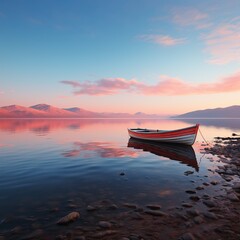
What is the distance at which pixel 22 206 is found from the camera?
9.68m

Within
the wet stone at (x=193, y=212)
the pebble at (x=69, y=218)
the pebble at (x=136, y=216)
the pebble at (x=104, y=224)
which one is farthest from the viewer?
the wet stone at (x=193, y=212)

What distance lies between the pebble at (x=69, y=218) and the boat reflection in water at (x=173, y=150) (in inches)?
488

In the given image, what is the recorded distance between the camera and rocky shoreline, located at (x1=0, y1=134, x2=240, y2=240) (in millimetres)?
7066

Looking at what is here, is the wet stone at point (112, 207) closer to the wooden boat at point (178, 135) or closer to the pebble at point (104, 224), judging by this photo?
the pebble at point (104, 224)

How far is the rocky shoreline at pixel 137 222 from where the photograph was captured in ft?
23.2

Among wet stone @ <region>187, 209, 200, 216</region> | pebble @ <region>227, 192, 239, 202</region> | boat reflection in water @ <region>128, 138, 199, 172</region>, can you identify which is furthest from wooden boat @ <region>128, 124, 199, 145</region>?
wet stone @ <region>187, 209, 200, 216</region>

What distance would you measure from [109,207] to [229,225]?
5062mm

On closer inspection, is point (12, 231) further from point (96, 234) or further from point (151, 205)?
point (151, 205)

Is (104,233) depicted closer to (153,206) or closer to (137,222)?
(137,222)

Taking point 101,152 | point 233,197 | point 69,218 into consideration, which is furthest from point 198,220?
point 101,152

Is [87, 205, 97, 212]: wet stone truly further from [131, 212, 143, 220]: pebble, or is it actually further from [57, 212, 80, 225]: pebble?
[131, 212, 143, 220]: pebble

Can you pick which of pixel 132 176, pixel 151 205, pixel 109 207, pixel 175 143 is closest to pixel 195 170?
pixel 132 176

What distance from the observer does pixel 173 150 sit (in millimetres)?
27750

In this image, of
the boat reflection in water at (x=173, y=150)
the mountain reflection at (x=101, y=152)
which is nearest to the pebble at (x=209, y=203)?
the boat reflection in water at (x=173, y=150)
